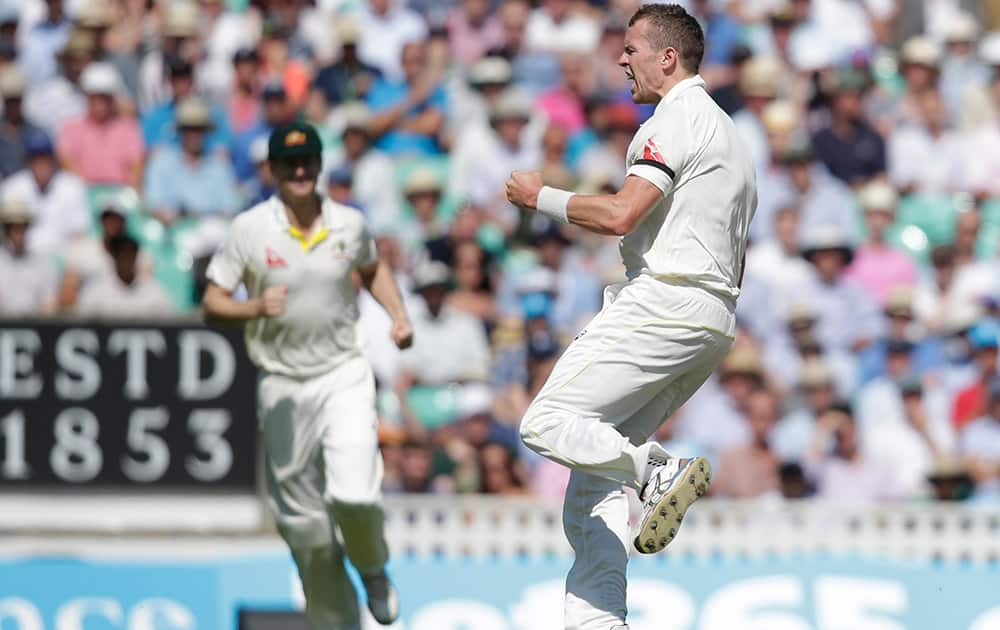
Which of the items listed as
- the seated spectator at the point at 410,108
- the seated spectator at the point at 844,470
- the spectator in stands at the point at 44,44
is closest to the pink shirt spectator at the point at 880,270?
the seated spectator at the point at 844,470

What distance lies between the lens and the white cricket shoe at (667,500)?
7.77 m

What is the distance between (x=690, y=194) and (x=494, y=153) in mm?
8470

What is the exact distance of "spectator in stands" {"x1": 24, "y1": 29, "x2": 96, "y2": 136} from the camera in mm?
17125

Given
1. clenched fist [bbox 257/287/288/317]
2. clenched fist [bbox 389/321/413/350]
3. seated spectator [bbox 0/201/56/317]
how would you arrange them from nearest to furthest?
clenched fist [bbox 257/287/288/317] → clenched fist [bbox 389/321/413/350] → seated spectator [bbox 0/201/56/317]

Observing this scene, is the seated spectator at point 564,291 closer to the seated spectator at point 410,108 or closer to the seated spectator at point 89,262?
the seated spectator at point 410,108

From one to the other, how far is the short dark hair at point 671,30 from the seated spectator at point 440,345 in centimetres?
620

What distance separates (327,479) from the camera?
10328mm

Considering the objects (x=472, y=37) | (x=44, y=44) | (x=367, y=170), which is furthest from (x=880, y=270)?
(x=44, y=44)

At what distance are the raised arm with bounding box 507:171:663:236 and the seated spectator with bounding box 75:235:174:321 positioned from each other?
6.01m

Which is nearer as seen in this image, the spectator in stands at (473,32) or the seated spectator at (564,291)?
the seated spectator at (564,291)

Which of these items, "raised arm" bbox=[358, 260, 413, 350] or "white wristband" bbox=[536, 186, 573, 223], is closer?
"white wristband" bbox=[536, 186, 573, 223]

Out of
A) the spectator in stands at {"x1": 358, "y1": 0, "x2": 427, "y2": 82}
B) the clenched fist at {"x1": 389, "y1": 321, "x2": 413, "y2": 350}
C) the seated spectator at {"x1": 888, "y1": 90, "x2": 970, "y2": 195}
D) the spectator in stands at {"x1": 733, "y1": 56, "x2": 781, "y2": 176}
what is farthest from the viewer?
the spectator in stands at {"x1": 358, "y1": 0, "x2": 427, "y2": 82}

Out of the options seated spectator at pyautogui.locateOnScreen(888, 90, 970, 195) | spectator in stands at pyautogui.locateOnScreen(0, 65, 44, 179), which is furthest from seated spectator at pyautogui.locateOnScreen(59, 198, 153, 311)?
seated spectator at pyautogui.locateOnScreen(888, 90, 970, 195)

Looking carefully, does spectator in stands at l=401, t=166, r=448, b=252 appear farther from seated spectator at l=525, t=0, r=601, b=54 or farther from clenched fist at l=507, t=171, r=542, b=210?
clenched fist at l=507, t=171, r=542, b=210
